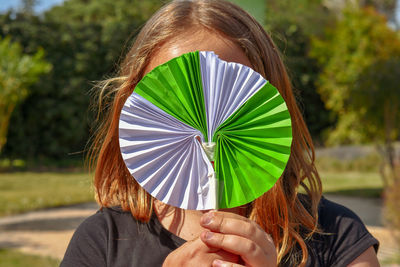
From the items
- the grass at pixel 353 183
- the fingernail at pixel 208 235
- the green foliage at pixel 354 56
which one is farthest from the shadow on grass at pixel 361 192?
the fingernail at pixel 208 235

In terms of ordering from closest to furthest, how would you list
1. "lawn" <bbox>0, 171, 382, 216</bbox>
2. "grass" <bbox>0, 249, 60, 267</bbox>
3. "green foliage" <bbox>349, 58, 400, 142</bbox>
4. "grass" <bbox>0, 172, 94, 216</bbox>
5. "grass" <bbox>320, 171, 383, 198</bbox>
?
"grass" <bbox>0, 249, 60, 267</bbox> → "green foliage" <bbox>349, 58, 400, 142</bbox> → "grass" <bbox>0, 172, 94, 216</bbox> → "lawn" <bbox>0, 171, 382, 216</bbox> → "grass" <bbox>320, 171, 383, 198</bbox>

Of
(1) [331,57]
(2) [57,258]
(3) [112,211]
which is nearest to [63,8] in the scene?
(1) [331,57]

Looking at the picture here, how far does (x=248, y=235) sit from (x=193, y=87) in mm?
291

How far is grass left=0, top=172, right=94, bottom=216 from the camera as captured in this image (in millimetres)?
7177

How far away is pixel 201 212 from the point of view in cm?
107

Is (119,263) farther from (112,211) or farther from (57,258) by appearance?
(57,258)

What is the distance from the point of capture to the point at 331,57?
8.19 meters

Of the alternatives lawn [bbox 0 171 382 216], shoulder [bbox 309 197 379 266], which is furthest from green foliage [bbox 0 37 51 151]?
shoulder [bbox 309 197 379 266]

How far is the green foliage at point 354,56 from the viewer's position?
6891 millimetres

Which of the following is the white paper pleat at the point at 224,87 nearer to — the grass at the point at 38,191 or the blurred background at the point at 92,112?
the blurred background at the point at 92,112

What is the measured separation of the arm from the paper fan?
16.3 inches

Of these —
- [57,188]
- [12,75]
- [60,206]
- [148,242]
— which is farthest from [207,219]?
[12,75]

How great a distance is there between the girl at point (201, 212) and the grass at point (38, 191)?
4915mm

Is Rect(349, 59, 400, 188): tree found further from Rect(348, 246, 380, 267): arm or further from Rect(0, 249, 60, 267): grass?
Rect(348, 246, 380, 267): arm
